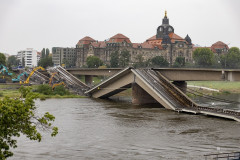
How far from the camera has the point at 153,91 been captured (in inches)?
2862

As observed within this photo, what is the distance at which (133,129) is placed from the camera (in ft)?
164

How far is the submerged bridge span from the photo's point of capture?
63719mm

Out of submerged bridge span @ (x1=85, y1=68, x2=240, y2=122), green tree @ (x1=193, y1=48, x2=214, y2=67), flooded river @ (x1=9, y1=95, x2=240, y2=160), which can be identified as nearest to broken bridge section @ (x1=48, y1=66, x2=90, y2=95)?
submerged bridge span @ (x1=85, y1=68, x2=240, y2=122)

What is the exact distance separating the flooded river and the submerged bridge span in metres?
2.57

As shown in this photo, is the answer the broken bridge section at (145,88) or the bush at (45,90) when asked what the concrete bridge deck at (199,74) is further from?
the bush at (45,90)

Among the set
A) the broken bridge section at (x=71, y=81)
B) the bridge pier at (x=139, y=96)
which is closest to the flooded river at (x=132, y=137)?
the bridge pier at (x=139, y=96)

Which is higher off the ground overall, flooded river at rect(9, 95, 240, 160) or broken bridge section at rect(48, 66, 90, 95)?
broken bridge section at rect(48, 66, 90, 95)

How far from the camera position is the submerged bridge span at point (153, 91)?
63.7 m

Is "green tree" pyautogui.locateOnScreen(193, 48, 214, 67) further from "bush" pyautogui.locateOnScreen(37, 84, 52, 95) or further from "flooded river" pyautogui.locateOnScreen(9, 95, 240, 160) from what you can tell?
"flooded river" pyautogui.locateOnScreen(9, 95, 240, 160)

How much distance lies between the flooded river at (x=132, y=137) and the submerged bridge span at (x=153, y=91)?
257 cm

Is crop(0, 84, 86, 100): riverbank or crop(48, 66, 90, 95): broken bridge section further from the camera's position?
crop(48, 66, 90, 95): broken bridge section

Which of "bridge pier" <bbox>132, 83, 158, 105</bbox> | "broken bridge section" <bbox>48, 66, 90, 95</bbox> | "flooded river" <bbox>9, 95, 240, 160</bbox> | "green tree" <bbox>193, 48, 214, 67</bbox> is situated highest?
"green tree" <bbox>193, 48, 214, 67</bbox>

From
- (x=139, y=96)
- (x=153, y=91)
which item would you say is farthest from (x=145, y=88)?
(x=139, y=96)

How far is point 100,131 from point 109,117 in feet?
40.3
